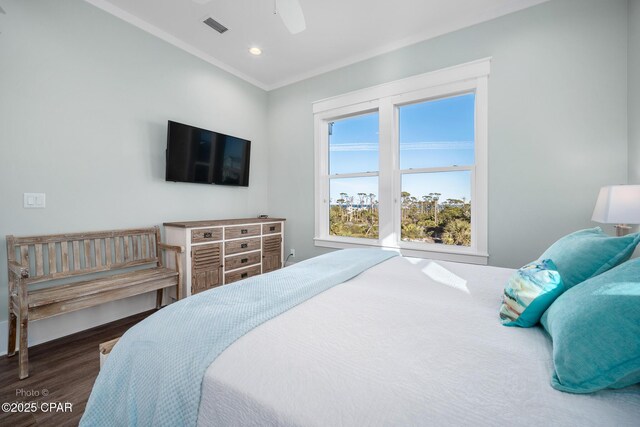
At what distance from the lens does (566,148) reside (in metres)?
2.28

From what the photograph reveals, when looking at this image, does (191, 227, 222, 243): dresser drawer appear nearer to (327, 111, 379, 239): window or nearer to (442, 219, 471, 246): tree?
(327, 111, 379, 239): window

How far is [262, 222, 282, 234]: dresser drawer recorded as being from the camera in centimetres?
346

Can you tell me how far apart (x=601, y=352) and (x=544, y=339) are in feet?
0.92

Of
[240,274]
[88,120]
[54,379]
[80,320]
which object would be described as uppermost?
[88,120]

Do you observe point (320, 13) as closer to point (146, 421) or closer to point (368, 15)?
point (368, 15)

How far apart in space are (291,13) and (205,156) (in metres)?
1.99

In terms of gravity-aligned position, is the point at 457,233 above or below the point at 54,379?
above

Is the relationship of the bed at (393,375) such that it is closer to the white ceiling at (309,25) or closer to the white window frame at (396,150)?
the white window frame at (396,150)

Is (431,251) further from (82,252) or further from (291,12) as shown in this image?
(82,252)

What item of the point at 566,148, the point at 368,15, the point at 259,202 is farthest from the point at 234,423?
the point at 259,202

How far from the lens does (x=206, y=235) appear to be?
110 inches

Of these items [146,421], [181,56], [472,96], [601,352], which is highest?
[181,56]

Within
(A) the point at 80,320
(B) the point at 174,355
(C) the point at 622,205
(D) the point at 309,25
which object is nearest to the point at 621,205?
(C) the point at 622,205

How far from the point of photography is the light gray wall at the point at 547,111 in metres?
2.14
